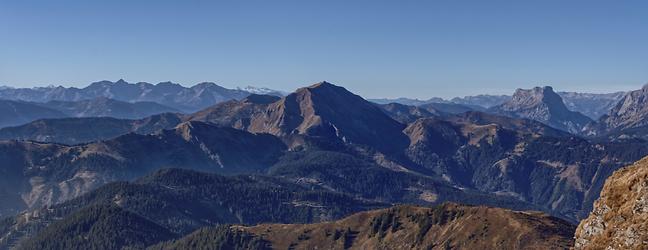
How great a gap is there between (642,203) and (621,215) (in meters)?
2.85

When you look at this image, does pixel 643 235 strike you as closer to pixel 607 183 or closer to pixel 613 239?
pixel 613 239

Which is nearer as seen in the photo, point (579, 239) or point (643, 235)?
point (643, 235)

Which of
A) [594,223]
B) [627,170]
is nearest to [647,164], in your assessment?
[627,170]

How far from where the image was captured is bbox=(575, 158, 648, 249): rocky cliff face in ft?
243

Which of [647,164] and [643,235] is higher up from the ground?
[647,164]

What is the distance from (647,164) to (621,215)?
7.73 metres

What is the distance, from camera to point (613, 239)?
77.2m

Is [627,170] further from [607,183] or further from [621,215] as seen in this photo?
[621,215]

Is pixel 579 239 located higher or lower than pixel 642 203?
lower

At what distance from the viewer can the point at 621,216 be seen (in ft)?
253

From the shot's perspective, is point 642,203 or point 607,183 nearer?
point 642,203

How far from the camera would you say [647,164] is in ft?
264

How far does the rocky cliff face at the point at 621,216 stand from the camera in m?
74.1

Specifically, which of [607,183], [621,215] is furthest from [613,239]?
[607,183]
